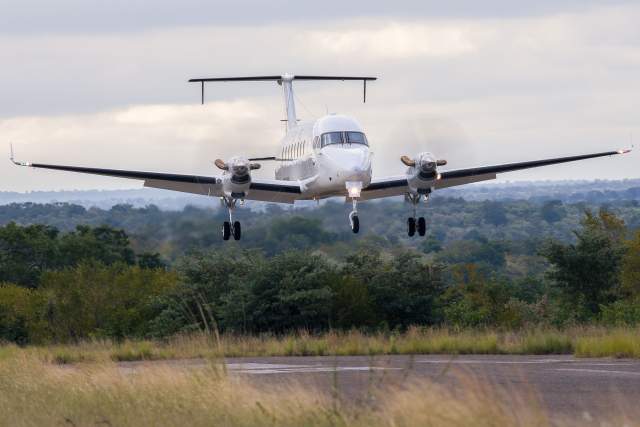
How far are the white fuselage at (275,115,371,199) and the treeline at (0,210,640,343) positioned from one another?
4397 millimetres

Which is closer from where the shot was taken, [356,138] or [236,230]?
[356,138]

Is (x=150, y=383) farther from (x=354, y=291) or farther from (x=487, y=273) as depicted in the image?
(x=487, y=273)

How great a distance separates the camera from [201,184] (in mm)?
43250

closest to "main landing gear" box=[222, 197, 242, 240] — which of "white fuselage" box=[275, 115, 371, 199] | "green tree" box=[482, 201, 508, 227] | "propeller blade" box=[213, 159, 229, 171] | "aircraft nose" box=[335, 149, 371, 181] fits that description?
"propeller blade" box=[213, 159, 229, 171]

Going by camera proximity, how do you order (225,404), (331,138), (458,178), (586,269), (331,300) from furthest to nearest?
(586,269) < (331,300) < (458,178) < (331,138) < (225,404)

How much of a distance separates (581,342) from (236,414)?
16290mm

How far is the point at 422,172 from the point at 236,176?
19.2 feet

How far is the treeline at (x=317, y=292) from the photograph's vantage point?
52.2m

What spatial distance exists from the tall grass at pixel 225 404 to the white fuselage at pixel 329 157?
1526cm

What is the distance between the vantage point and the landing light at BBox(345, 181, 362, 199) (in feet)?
127

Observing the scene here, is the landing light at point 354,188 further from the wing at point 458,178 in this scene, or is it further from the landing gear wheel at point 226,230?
the landing gear wheel at point 226,230

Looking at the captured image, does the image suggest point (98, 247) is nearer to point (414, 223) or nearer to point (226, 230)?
point (226, 230)

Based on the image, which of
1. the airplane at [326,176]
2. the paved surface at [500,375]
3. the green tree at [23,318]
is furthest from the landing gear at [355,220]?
the green tree at [23,318]

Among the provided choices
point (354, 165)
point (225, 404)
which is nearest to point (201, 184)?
point (354, 165)
